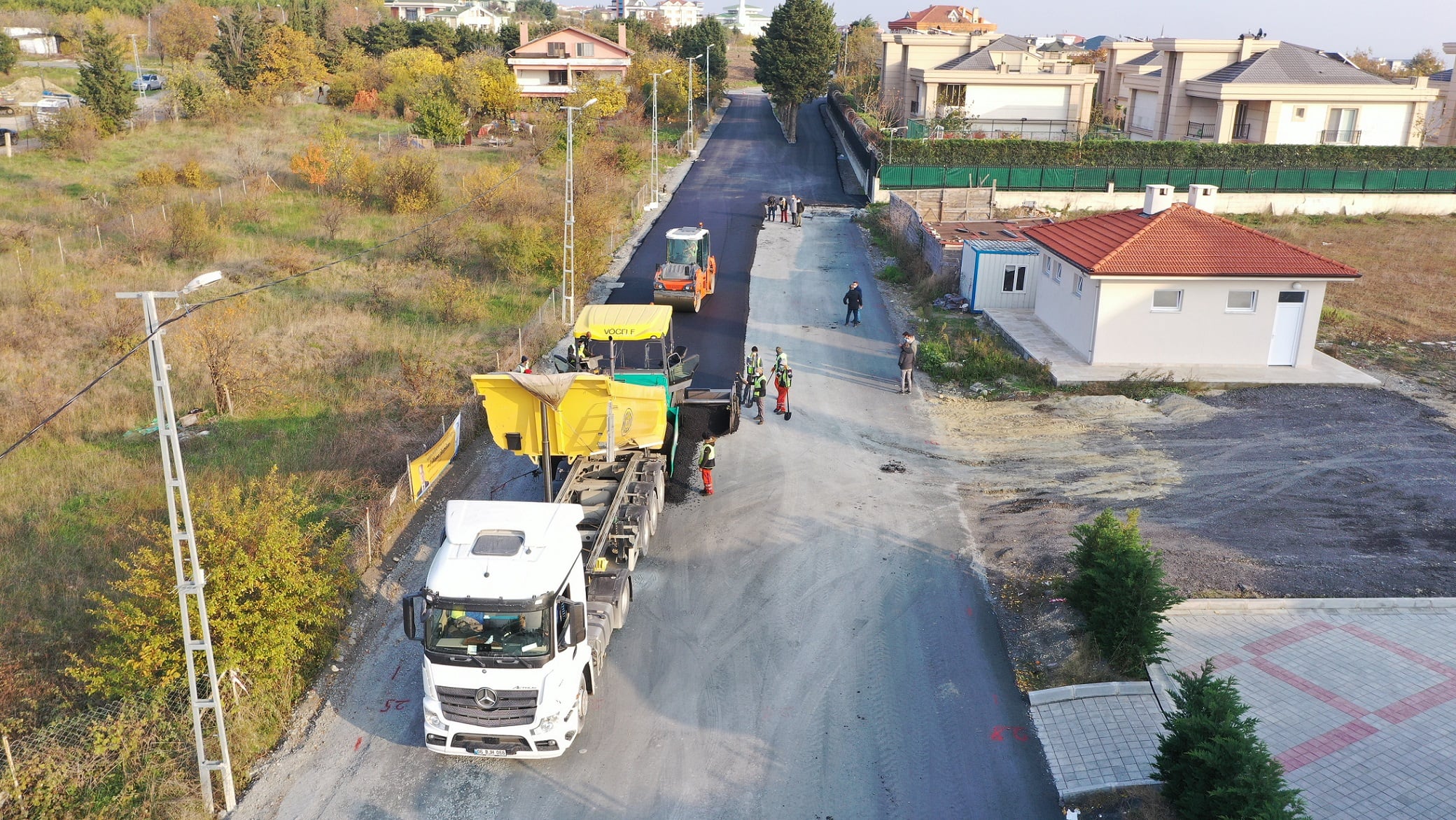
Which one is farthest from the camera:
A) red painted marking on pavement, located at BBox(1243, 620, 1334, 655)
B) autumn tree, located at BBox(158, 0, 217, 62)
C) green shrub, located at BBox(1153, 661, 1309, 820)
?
autumn tree, located at BBox(158, 0, 217, 62)

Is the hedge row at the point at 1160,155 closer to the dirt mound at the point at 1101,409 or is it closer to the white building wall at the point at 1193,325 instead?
the white building wall at the point at 1193,325

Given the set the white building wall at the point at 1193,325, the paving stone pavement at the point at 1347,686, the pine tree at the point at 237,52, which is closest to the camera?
the paving stone pavement at the point at 1347,686

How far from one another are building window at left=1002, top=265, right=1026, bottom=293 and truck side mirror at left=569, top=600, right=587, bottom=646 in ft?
66.8

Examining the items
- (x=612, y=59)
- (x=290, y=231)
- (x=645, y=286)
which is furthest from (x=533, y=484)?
(x=612, y=59)

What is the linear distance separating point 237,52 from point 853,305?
168 feet

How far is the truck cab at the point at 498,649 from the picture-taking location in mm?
9938

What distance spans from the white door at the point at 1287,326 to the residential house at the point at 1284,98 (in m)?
29.0

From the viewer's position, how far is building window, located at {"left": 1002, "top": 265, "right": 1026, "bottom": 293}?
27.2m

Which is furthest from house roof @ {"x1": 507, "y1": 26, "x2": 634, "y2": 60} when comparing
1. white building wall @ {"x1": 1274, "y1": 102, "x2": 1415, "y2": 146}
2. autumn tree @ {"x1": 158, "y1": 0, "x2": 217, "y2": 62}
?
white building wall @ {"x1": 1274, "y1": 102, "x2": 1415, "y2": 146}

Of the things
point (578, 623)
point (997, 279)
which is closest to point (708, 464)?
point (578, 623)

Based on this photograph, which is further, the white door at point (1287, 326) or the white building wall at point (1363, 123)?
the white building wall at point (1363, 123)

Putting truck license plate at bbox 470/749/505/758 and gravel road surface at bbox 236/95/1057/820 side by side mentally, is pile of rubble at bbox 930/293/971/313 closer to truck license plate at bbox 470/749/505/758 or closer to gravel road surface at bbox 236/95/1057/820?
gravel road surface at bbox 236/95/1057/820

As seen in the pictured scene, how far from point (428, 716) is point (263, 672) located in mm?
2632

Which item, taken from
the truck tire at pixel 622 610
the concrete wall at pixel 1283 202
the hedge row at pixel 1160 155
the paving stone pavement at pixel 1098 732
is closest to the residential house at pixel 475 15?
the hedge row at pixel 1160 155
